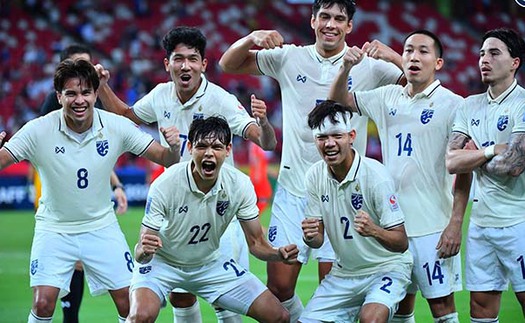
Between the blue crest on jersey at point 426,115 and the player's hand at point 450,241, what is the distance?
798mm

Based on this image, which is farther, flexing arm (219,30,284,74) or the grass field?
the grass field

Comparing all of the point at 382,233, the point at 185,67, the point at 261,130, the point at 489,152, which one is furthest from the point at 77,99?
the point at 489,152

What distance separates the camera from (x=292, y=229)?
24.2 ft

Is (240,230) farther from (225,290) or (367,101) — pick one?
(367,101)

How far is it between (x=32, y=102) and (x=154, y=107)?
1805cm

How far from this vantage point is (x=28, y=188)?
68.2 feet

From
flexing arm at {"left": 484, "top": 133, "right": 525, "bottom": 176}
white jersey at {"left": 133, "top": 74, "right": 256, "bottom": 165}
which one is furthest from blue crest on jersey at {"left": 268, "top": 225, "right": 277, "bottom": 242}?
flexing arm at {"left": 484, "top": 133, "right": 525, "bottom": 176}

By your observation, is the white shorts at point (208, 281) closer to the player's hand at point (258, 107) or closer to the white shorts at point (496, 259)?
the player's hand at point (258, 107)

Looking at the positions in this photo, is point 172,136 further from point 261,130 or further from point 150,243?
point 150,243

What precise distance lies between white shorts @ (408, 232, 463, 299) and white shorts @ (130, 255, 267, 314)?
1.16 m

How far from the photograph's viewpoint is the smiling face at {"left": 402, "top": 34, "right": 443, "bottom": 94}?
6.88 meters

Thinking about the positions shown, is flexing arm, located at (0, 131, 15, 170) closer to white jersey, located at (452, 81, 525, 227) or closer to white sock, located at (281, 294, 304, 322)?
white sock, located at (281, 294, 304, 322)

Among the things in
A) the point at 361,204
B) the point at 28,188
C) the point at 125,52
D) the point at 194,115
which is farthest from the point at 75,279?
the point at 125,52

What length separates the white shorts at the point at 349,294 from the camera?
259 inches
